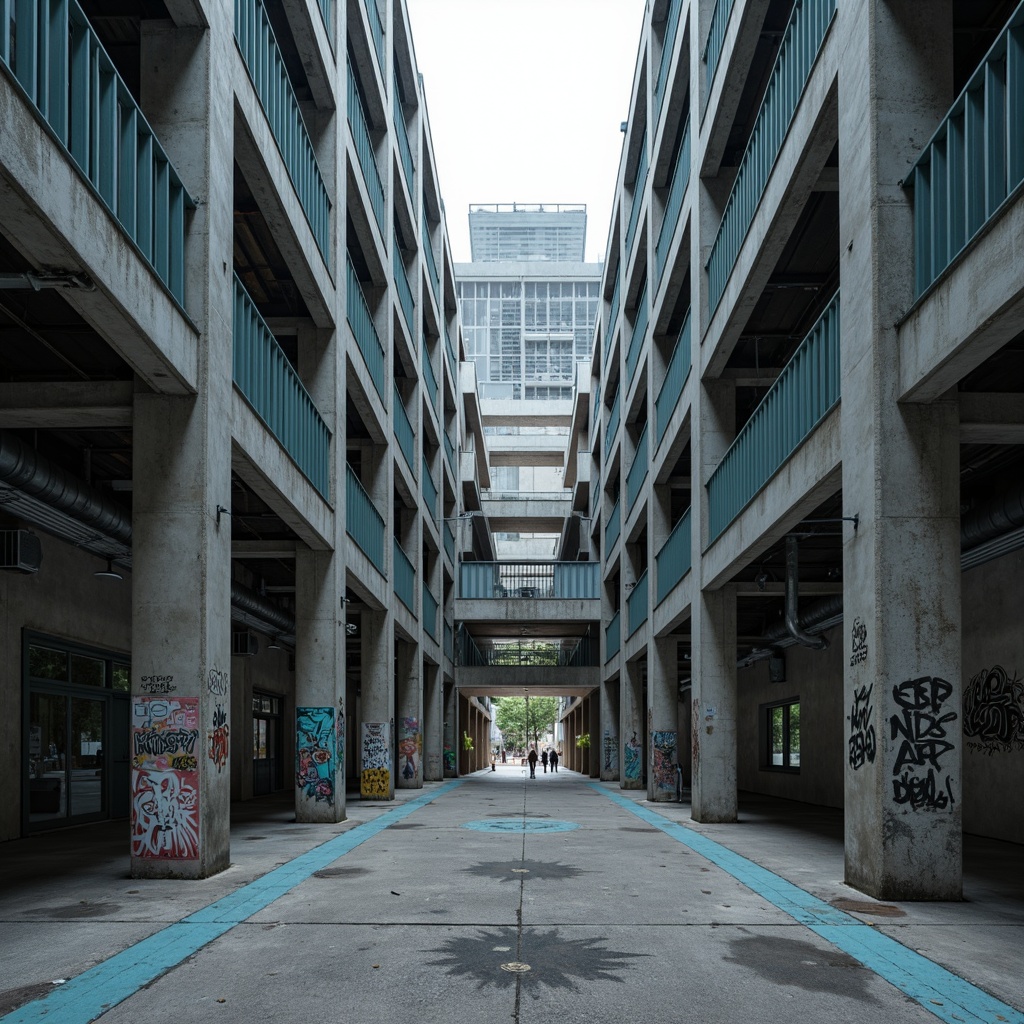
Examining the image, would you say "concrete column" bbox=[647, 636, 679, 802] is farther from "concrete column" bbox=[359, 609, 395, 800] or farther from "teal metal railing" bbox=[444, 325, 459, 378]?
"teal metal railing" bbox=[444, 325, 459, 378]

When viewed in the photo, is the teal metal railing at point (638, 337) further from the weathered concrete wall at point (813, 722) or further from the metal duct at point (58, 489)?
the metal duct at point (58, 489)

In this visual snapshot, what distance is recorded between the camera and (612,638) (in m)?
38.0

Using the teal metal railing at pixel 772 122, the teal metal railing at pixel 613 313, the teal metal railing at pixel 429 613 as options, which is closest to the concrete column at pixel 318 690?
the teal metal railing at pixel 772 122

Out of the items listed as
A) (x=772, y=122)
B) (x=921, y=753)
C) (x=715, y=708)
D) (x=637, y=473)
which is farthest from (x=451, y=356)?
(x=921, y=753)

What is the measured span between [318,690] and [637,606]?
45.1 feet

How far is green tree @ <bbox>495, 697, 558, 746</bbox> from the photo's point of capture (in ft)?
354

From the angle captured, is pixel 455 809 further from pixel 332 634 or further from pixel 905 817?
pixel 905 817

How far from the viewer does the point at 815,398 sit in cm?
1306

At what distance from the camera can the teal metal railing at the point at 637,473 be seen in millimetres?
28347

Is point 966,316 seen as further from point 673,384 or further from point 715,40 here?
point 673,384

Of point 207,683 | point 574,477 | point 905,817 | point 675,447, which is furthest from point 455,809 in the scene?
point 574,477

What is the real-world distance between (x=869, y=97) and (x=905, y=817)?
6.72 metres

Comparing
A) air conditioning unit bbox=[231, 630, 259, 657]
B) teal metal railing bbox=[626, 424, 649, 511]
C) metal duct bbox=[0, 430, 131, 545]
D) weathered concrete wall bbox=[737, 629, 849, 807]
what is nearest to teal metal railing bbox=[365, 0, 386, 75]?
teal metal railing bbox=[626, 424, 649, 511]

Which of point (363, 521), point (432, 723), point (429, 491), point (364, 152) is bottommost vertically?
point (432, 723)
